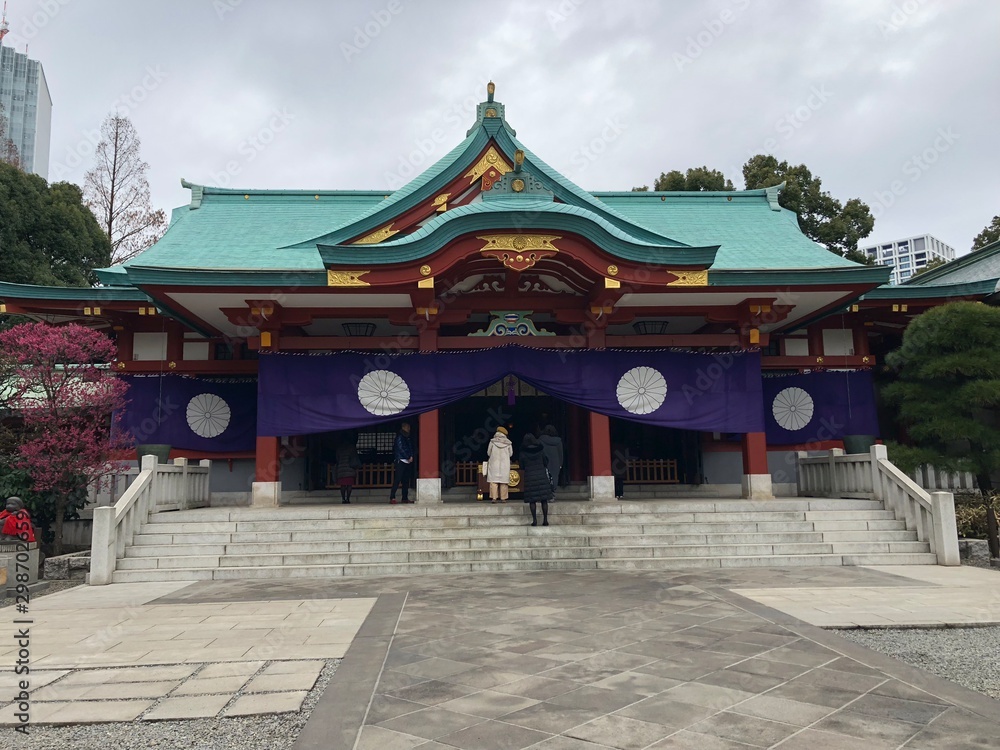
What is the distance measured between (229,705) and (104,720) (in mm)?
684

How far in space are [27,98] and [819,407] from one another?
100956 mm

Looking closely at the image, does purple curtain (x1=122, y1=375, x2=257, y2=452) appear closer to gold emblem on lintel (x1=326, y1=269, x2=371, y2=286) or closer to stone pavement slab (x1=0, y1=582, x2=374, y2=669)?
gold emblem on lintel (x1=326, y1=269, x2=371, y2=286)

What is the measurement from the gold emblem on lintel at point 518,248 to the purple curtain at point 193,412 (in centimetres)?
636

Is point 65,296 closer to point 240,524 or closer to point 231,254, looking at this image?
point 231,254

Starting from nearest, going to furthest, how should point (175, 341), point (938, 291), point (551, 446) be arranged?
point (551, 446), point (938, 291), point (175, 341)

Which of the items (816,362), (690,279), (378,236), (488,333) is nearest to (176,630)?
(488,333)

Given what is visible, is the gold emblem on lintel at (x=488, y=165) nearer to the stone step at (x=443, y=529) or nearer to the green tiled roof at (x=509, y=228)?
the green tiled roof at (x=509, y=228)

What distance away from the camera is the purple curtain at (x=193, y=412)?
13.4 meters

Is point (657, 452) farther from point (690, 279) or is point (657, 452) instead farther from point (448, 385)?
point (448, 385)

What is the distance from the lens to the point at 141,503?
1011cm

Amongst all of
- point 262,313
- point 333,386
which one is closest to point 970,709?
point 333,386

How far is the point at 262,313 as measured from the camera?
39.5 feet

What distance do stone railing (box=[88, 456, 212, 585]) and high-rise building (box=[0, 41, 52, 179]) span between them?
8697cm

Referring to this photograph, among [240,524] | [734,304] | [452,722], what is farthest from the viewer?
[734,304]
